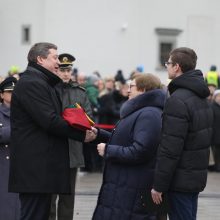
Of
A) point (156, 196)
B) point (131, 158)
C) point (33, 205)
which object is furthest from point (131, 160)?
point (33, 205)

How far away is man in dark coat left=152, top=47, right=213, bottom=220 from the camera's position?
289 inches

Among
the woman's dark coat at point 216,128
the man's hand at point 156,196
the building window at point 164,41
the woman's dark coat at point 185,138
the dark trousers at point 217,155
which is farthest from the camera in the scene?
the building window at point 164,41

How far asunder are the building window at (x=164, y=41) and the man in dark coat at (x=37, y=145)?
1203 inches

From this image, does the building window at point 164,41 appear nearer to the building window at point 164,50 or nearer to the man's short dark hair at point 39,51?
the building window at point 164,50

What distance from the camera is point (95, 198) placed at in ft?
43.9

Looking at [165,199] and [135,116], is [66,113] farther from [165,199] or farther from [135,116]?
[165,199]

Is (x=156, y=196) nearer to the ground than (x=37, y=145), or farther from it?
nearer to the ground

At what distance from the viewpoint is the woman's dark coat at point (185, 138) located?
734cm

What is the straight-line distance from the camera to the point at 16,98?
7570 mm

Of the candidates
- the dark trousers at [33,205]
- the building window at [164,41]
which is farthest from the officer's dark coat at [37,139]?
the building window at [164,41]

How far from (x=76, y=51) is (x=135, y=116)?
28233mm

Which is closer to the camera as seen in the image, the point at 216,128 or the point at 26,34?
the point at 216,128

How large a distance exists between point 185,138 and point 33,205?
4.99 ft

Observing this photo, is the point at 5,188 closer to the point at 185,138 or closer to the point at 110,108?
the point at 185,138
